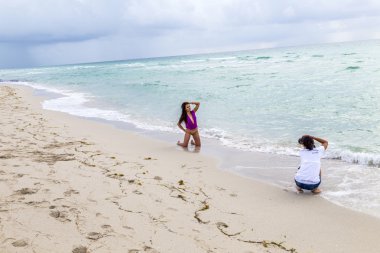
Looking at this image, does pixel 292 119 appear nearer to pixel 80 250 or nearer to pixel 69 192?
pixel 69 192

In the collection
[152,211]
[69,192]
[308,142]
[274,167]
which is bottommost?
[274,167]

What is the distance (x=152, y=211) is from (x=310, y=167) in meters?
2.82

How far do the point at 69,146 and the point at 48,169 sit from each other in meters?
2.23

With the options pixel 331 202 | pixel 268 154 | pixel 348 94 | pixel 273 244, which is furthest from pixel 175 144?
pixel 348 94

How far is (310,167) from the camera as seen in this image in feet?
18.5

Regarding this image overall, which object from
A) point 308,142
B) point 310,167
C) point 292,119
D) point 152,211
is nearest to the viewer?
point 152,211

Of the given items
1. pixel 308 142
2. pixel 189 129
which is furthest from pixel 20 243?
pixel 189 129

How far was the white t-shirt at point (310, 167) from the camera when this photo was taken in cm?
558

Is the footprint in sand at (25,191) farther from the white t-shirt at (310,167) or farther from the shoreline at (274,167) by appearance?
the white t-shirt at (310,167)

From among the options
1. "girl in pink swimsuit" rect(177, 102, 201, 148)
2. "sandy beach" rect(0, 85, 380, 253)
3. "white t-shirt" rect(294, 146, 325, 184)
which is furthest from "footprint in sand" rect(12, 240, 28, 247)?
"girl in pink swimsuit" rect(177, 102, 201, 148)

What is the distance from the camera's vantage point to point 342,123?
34.7ft

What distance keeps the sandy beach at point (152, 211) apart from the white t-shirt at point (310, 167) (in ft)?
0.90

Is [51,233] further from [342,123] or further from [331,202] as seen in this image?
[342,123]

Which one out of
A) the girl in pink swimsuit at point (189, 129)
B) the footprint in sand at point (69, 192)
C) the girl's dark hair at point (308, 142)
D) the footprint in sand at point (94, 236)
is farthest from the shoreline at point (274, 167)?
the footprint in sand at point (94, 236)
